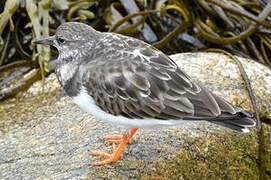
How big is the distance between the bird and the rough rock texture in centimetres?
22

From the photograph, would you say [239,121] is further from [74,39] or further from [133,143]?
[74,39]

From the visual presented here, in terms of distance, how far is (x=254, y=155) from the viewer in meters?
4.25

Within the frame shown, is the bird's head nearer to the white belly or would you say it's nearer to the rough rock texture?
the white belly

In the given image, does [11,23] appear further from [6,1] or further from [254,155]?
[254,155]

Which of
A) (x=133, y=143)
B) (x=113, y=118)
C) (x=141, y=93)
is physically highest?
(x=141, y=93)

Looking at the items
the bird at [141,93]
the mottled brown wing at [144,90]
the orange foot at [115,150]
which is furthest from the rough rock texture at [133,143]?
the mottled brown wing at [144,90]

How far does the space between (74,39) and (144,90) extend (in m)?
0.52

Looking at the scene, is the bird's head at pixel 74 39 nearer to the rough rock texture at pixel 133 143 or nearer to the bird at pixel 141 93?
the bird at pixel 141 93

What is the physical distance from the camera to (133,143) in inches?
161

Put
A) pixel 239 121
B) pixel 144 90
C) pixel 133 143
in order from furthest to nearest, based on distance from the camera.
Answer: pixel 133 143 → pixel 144 90 → pixel 239 121

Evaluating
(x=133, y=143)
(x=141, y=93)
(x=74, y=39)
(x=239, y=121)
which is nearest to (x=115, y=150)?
(x=133, y=143)

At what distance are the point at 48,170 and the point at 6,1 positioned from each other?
55.7 inches

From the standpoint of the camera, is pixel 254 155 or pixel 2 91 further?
pixel 2 91

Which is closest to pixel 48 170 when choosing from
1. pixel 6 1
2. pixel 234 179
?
pixel 234 179
